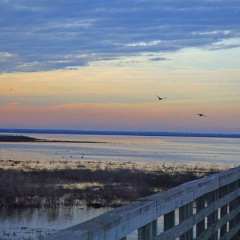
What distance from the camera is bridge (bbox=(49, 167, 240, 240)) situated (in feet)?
14.8

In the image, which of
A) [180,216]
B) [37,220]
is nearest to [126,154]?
[37,220]

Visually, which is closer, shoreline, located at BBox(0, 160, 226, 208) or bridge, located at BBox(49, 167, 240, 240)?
bridge, located at BBox(49, 167, 240, 240)

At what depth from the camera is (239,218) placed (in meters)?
9.99

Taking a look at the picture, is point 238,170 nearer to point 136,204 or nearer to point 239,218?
point 239,218

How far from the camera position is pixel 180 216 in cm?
683

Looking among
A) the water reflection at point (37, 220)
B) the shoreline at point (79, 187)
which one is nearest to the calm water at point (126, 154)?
the shoreline at point (79, 187)

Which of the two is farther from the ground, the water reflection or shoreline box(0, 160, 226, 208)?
shoreline box(0, 160, 226, 208)

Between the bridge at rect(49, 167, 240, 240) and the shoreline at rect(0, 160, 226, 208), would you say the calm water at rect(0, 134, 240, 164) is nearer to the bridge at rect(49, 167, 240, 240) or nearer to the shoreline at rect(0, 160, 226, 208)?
the shoreline at rect(0, 160, 226, 208)

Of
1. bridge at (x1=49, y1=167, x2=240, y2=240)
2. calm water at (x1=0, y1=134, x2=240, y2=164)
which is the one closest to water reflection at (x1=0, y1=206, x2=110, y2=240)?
bridge at (x1=49, y1=167, x2=240, y2=240)

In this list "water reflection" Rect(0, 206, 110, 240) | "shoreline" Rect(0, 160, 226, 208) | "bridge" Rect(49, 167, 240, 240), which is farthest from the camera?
"shoreline" Rect(0, 160, 226, 208)

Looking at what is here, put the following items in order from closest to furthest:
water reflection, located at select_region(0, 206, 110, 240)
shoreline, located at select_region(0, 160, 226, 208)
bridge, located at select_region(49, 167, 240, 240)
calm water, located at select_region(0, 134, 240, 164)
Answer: bridge, located at select_region(49, 167, 240, 240) < water reflection, located at select_region(0, 206, 110, 240) < shoreline, located at select_region(0, 160, 226, 208) < calm water, located at select_region(0, 134, 240, 164)

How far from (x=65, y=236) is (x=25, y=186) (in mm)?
25763

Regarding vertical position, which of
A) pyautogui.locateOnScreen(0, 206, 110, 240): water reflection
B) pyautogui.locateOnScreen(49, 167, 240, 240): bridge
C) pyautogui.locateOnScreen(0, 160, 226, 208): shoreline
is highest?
pyautogui.locateOnScreen(49, 167, 240, 240): bridge

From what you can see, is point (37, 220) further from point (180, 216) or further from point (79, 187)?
point (180, 216)
